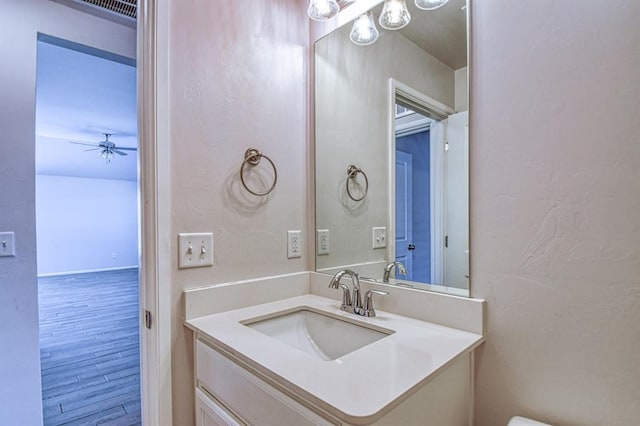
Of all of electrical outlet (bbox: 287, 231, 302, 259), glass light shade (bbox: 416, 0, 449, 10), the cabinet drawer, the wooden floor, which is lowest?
the wooden floor

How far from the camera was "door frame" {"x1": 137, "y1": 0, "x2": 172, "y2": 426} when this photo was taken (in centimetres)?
103

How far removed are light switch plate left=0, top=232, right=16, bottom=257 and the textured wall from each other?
0.93 metres

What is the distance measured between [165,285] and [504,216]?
1.10 metres

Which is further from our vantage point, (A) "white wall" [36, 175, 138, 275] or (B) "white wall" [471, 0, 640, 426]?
(A) "white wall" [36, 175, 138, 275]

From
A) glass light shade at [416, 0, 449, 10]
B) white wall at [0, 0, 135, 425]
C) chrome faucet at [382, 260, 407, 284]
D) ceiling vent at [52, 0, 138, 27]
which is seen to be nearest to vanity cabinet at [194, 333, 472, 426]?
chrome faucet at [382, 260, 407, 284]

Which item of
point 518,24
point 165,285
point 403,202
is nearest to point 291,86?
point 403,202

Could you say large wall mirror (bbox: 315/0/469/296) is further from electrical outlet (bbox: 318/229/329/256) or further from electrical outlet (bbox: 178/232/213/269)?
electrical outlet (bbox: 178/232/213/269)

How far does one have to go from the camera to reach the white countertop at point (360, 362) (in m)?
0.60

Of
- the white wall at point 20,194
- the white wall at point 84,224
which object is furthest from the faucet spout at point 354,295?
the white wall at point 84,224

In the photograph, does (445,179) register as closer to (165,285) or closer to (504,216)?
(504,216)

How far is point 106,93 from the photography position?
301 cm

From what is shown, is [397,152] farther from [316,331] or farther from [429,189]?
[316,331]

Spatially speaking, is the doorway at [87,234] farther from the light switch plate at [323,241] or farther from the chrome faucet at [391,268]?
the chrome faucet at [391,268]

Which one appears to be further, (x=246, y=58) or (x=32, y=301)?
(x=32, y=301)
